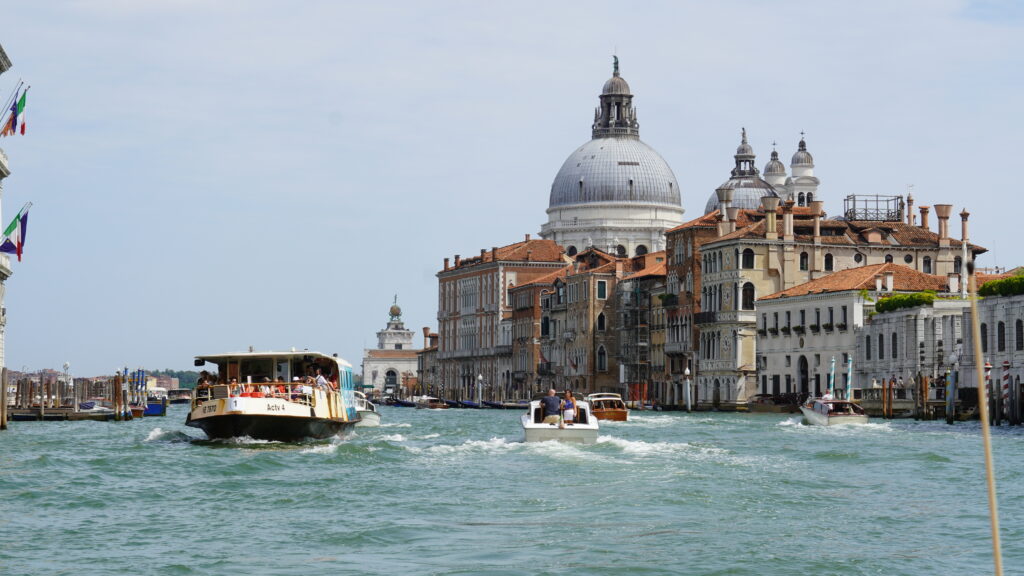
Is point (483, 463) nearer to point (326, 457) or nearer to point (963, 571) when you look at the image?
point (326, 457)

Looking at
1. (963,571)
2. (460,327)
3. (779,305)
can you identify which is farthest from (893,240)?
(963,571)

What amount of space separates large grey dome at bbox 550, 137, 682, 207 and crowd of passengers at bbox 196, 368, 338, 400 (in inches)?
3702

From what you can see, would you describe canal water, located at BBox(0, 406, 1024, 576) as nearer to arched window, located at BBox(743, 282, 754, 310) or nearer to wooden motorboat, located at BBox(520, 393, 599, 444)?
wooden motorboat, located at BBox(520, 393, 599, 444)

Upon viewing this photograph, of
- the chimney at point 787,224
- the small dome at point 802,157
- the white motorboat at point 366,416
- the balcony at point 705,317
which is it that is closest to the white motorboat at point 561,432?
the white motorboat at point 366,416

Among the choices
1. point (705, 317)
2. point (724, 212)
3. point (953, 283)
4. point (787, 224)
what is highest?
point (724, 212)

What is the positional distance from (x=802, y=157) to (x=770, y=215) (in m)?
37.9

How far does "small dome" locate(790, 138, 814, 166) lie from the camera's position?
11756 cm

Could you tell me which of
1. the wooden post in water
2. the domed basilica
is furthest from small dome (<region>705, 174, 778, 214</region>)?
the wooden post in water

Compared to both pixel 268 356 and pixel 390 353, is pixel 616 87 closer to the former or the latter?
pixel 390 353

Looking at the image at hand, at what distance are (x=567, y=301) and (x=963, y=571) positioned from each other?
3557 inches

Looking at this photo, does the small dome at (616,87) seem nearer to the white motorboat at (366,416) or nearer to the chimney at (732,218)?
the chimney at (732,218)

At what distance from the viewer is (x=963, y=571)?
1605cm

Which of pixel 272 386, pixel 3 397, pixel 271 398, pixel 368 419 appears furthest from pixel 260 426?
pixel 368 419

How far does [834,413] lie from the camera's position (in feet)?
161
